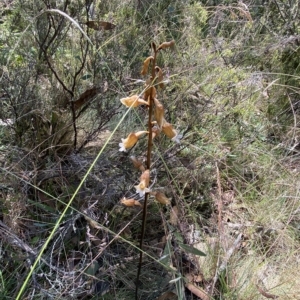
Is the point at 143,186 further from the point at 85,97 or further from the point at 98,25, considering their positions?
the point at 98,25

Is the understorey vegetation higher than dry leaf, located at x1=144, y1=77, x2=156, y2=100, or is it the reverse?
dry leaf, located at x1=144, y1=77, x2=156, y2=100

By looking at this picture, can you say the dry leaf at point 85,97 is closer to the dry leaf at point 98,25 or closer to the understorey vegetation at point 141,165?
the understorey vegetation at point 141,165

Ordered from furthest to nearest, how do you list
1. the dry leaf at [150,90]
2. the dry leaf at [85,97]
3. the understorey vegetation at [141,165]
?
the dry leaf at [85,97], the understorey vegetation at [141,165], the dry leaf at [150,90]

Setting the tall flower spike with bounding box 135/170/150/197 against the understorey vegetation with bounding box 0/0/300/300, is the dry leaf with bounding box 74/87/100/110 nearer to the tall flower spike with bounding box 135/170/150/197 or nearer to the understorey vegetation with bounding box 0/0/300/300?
the understorey vegetation with bounding box 0/0/300/300

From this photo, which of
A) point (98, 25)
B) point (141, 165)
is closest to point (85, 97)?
point (98, 25)

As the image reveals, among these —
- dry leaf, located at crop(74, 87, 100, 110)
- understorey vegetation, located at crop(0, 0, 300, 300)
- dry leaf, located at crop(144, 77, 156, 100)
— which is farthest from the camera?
→ dry leaf, located at crop(74, 87, 100, 110)

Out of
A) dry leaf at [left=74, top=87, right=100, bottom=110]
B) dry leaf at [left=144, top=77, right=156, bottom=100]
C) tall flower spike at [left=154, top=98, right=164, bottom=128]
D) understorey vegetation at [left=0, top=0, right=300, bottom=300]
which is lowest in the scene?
understorey vegetation at [left=0, top=0, right=300, bottom=300]

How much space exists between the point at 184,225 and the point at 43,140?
67 centimetres

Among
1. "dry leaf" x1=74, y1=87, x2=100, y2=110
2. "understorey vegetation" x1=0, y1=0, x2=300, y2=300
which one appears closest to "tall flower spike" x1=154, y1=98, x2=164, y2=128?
"understorey vegetation" x1=0, y1=0, x2=300, y2=300

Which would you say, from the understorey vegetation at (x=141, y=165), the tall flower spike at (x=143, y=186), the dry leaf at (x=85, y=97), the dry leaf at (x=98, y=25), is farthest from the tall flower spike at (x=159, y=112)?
the dry leaf at (x=98, y=25)

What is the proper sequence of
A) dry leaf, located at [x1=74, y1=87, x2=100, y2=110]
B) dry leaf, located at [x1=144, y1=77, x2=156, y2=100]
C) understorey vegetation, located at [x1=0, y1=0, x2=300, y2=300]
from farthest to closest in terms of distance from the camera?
1. dry leaf, located at [x1=74, y1=87, x2=100, y2=110]
2. understorey vegetation, located at [x1=0, y1=0, x2=300, y2=300]
3. dry leaf, located at [x1=144, y1=77, x2=156, y2=100]

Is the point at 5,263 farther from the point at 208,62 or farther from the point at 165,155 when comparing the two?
the point at 208,62

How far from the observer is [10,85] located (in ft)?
5.99

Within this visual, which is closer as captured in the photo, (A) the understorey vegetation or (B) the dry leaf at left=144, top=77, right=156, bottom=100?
(B) the dry leaf at left=144, top=77, right=156, bottom=100
